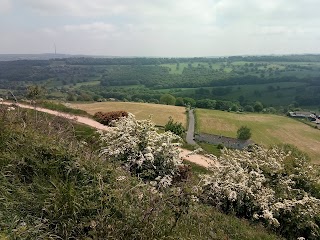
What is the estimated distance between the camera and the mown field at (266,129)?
57.4 meters

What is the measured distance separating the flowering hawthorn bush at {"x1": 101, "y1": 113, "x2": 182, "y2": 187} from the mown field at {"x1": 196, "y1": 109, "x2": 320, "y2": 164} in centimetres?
4358

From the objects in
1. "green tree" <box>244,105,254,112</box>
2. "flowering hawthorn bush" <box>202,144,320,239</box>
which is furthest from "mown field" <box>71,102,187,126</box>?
"flowering hawthorn bush" <box>202,144,320,239</box>

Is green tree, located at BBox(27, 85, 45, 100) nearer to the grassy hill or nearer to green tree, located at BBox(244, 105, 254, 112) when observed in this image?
the grassy hill

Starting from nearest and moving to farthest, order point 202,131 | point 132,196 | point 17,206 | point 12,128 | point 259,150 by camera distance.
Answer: point 17,206
point 132,196
point 12,128
point 259,150
point 202,131

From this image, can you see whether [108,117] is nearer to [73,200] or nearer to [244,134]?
[73,200]

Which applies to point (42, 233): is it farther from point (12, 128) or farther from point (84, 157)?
point (12, 128)

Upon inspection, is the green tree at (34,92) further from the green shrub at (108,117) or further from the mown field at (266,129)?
the mown field at (266,129)

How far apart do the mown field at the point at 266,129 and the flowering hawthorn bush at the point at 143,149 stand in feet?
143

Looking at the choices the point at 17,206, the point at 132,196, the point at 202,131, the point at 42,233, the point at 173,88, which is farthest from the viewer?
the point at 173,88

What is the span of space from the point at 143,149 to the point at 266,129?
195 feet

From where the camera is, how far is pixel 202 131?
190ft

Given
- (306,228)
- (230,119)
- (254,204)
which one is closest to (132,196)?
(254,204)

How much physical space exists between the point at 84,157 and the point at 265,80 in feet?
503

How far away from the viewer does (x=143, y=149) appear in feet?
38.4
